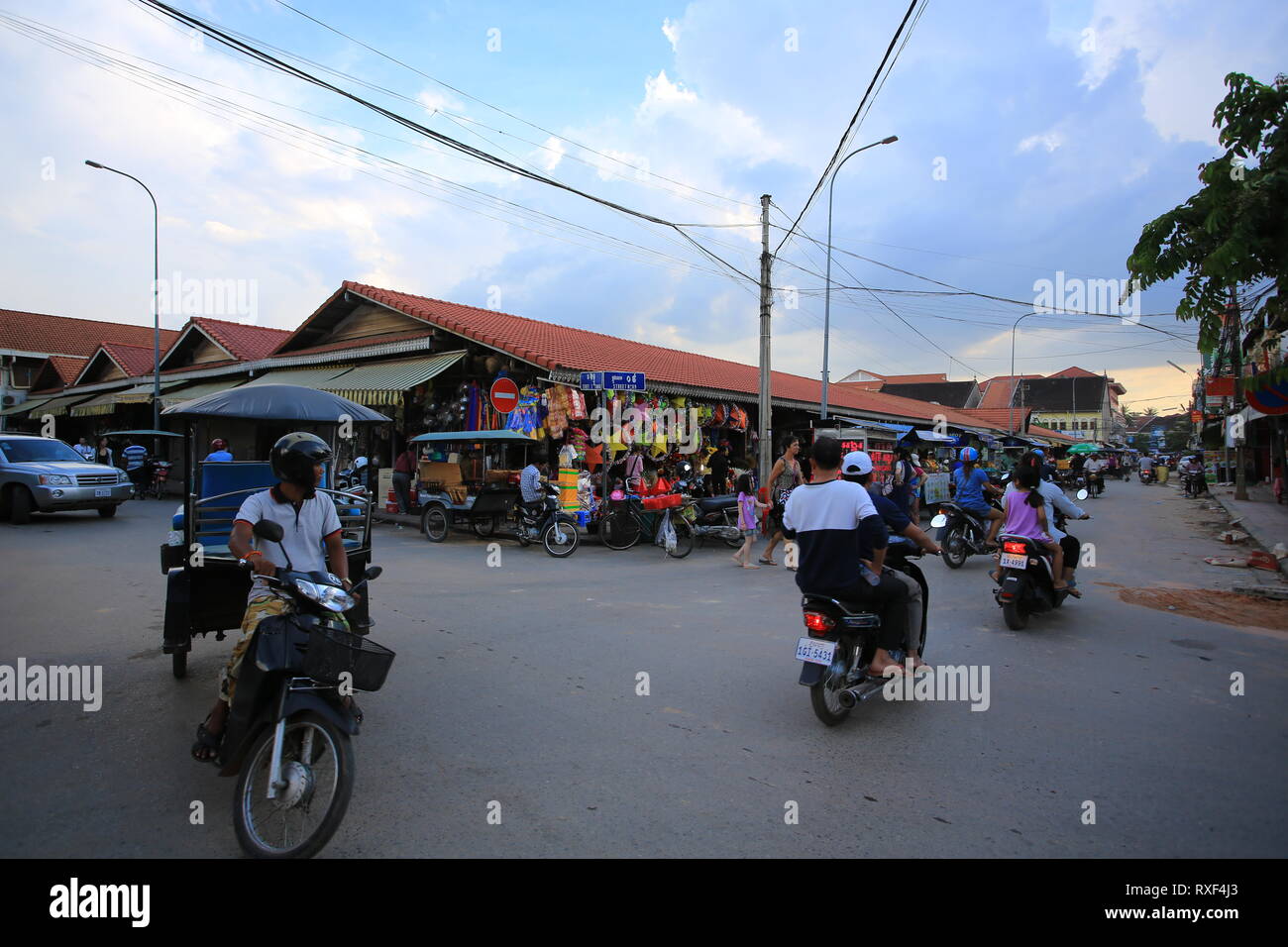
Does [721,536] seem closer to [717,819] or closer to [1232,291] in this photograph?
[1232,291]

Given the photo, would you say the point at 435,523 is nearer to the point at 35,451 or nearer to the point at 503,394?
the point at 503,394

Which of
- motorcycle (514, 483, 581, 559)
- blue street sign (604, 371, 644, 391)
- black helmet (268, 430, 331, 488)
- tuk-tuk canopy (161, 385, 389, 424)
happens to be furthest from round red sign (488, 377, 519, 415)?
black helmet (268, 430, 331, 488)

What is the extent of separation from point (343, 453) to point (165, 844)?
1413 cm

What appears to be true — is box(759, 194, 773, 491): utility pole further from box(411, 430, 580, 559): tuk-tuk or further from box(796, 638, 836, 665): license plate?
box(796, 638, 836, 665): license plate

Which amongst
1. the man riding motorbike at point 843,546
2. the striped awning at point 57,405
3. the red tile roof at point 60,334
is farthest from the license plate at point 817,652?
the red tile roof at point 60,334

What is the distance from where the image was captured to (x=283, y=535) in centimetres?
354

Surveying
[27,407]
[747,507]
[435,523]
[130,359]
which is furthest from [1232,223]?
[27,407]

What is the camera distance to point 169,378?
25078 mm

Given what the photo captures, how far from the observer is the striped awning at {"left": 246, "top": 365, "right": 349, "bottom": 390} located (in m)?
18.0

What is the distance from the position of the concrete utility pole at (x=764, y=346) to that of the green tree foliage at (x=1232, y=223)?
8542mm

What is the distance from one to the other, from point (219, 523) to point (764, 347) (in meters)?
11.7

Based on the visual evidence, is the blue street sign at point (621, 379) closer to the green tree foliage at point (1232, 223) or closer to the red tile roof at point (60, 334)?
the green tree foliage at point (1232, 223)
